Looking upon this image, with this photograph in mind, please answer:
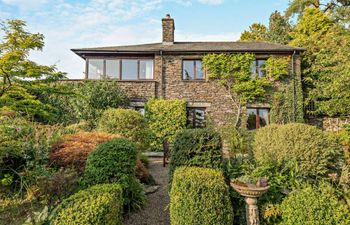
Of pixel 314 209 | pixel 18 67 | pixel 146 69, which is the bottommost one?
pixel 314 209

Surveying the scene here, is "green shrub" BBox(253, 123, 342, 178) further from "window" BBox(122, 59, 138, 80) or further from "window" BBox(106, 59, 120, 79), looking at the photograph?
"window" BBox(106, 59, 120, 79)

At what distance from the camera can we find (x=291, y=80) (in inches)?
477

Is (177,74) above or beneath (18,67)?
above

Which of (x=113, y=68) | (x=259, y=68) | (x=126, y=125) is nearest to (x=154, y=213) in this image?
(x=126, y=125)

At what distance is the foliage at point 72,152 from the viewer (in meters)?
4.27

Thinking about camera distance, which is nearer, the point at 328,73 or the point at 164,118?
the point at 164,118

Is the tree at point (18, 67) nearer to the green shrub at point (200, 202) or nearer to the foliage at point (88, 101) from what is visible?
the foliage at point (88, 101)

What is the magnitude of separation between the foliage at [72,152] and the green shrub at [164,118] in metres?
6.59

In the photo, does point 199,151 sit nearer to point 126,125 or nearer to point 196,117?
point 126,125

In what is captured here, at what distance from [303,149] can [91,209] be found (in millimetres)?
3548

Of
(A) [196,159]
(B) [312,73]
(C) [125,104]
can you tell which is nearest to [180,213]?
(A) [196,159]

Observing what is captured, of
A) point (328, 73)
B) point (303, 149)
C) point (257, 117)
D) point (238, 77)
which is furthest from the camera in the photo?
point (257, 117)

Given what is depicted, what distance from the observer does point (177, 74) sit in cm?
1236

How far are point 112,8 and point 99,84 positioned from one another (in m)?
4.56
